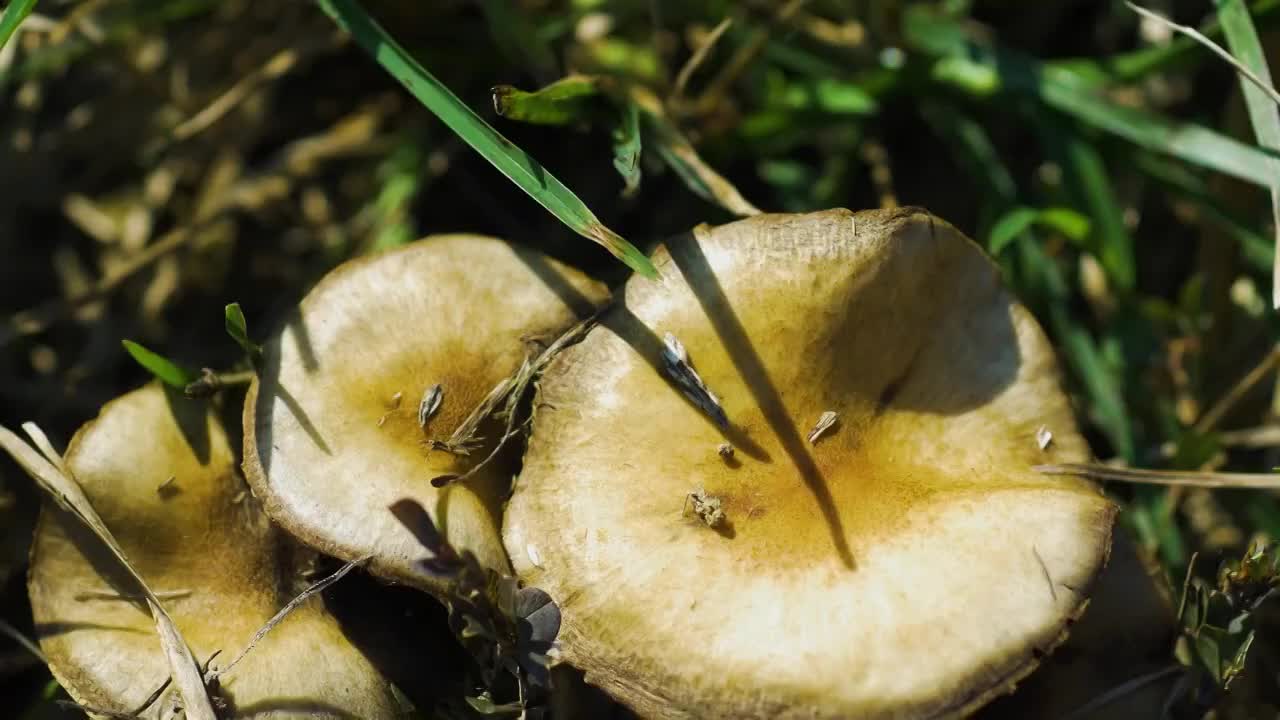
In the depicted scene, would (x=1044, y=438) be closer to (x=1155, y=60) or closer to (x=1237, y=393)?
(x=1237, y=393)

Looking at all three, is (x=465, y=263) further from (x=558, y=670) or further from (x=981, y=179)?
(x=981, y=179)

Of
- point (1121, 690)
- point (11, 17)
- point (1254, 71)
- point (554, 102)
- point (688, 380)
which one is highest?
point (11, 17)

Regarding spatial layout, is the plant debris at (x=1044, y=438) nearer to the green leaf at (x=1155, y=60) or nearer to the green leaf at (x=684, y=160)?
the green leaf at (x=684, y=160)

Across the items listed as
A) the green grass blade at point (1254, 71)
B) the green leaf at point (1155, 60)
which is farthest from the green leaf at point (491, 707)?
the green leaf at point (1155, 60)

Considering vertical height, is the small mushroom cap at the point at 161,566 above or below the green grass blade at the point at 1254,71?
below

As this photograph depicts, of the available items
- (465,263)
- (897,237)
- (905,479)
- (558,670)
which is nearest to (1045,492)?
(905,479)

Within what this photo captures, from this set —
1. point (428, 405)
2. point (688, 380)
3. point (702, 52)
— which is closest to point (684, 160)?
point (702, 52)

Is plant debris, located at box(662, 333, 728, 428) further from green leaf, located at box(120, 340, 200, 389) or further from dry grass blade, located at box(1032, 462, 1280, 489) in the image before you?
green leaf, located at box(120, 340, 200, 389)
